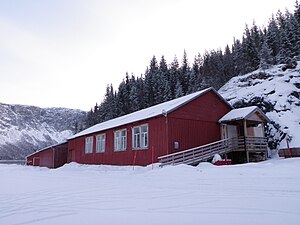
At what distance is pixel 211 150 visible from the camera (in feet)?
56.3

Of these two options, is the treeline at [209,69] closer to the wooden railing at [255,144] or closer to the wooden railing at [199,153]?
the wooden railing at [255,144]

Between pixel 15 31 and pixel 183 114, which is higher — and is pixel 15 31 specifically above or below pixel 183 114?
above

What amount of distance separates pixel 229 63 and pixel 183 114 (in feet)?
138

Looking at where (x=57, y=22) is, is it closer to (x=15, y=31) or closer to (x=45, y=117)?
(x=15, y=31)

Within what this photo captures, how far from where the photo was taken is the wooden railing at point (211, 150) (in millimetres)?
15484

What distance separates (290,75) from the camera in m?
33.3

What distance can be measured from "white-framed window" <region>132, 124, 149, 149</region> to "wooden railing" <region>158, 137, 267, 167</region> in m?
2.11

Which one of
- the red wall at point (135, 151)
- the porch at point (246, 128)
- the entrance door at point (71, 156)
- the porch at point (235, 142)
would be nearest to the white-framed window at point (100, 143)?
the red wall at point (135, 151)

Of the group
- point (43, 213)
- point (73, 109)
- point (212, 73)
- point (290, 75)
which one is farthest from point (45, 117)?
point (43, 213)

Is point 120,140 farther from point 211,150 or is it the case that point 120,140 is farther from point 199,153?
point 211,150

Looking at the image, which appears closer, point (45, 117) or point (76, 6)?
point (76, 6)

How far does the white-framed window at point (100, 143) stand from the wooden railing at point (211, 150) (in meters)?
8.34

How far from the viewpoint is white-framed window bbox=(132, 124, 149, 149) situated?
17689 mm

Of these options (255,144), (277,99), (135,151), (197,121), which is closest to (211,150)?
(197,121)
